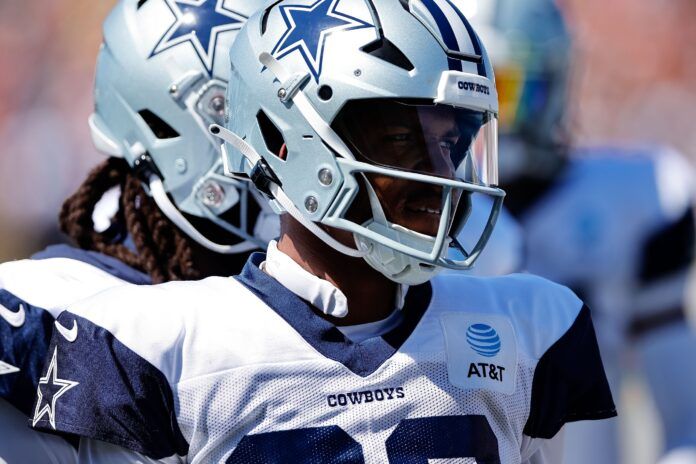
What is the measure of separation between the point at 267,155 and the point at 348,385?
1.36 ft

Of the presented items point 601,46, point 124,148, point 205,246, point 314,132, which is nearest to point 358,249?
point 314,132

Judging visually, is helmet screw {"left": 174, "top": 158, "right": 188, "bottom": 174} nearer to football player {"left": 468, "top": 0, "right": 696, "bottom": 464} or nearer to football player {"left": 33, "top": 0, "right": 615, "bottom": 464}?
football player {"left": 33, "top": 0, "right": 615, "bottom": 464}

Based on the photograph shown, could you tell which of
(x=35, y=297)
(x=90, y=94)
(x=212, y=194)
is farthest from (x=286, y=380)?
(x=90, y=94)

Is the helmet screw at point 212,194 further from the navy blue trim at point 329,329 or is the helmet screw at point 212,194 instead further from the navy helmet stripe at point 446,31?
the navy helmet stripe at point 446,31

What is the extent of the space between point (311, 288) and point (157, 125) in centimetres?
82

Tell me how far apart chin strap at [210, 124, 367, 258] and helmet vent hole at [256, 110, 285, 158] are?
0.03 m

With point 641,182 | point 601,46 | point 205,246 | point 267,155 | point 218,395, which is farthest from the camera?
point 601,46

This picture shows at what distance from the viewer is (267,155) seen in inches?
81.7

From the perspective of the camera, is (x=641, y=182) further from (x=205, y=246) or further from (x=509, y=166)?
(x=205, y=246)

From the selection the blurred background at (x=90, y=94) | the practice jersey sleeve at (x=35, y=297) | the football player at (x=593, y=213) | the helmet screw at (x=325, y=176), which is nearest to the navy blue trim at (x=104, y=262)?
the practice jersey sleeve at (x=35, y=297)

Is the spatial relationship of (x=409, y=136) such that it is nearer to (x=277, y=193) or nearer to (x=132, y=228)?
(x=277, y=193)

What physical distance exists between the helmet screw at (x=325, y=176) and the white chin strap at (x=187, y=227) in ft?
2.07

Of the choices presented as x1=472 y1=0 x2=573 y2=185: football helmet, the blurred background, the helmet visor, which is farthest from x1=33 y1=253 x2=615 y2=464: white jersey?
x1=472 y1=0 x2=573 y2=185: football helmet

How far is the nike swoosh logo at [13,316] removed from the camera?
217 cm
